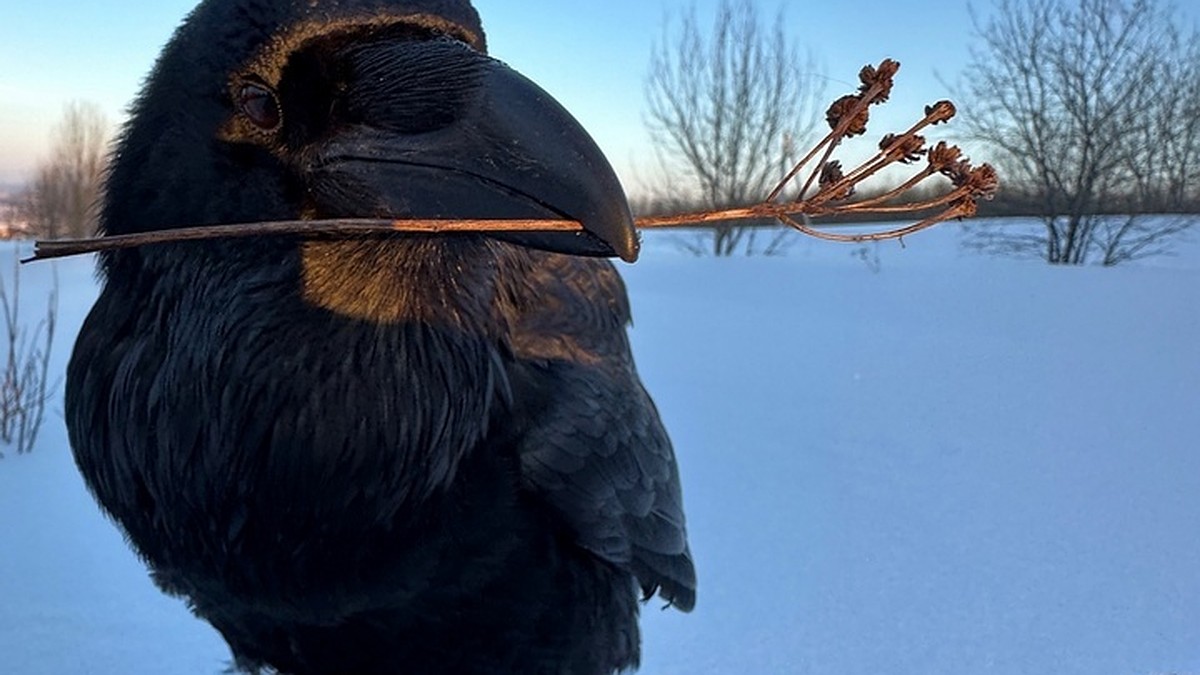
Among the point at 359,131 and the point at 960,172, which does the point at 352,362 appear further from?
the point at 960,172

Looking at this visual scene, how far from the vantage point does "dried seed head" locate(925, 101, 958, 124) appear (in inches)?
48.5

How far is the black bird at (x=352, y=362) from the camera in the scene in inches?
54.1

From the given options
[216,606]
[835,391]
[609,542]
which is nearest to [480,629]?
[609,542]

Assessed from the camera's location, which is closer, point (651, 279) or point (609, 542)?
point (609, 542)

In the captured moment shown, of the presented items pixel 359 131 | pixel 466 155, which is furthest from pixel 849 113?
pixel 359 131

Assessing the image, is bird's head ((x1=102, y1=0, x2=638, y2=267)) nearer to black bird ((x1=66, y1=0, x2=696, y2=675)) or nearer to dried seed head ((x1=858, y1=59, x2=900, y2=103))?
black bird ((x1=66, y1=0, x2=696, y2=675))

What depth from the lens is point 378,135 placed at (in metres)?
1.42

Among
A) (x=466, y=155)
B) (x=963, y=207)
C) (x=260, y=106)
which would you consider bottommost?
(x=963, y=207)

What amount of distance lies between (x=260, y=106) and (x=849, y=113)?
911 mm

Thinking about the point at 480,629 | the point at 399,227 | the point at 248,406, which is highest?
the point at 399,227

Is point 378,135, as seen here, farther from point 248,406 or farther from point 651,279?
point 651,279

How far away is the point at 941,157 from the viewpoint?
4.01ft

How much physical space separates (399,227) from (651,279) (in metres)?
15.5

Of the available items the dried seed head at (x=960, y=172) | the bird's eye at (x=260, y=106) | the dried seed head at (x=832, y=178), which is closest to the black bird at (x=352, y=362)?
the bird's eye at (x=260, y=106)
